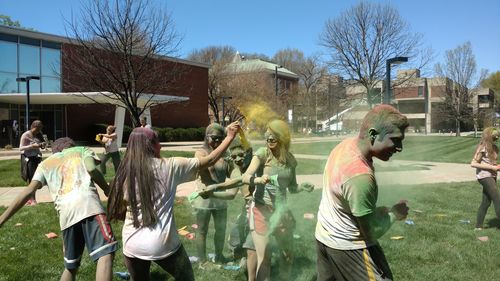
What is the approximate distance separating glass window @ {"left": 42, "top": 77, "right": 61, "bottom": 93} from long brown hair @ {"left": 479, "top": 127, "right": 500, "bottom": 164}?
32.6 metres

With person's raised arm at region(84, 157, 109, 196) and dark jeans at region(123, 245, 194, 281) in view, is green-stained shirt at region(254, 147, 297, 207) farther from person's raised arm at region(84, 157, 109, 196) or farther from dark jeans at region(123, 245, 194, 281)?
person's raised arm at region(84, 157, 109, 196)

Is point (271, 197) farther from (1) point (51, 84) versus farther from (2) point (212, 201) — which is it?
(1) point (51, 84)

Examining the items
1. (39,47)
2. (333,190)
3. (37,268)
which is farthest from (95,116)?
(333,190)

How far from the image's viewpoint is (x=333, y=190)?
2.61 metres

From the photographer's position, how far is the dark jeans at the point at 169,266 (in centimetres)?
307

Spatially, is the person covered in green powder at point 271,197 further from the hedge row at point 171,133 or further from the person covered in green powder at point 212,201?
the hedge row at point 171,133

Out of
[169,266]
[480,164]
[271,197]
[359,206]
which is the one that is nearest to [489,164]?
[480,164]

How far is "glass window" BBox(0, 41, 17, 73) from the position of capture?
3042 cm

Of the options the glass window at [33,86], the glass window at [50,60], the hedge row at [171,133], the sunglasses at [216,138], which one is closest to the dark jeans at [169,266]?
the sunglasses at [216,138]

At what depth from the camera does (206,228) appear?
5.07 metres

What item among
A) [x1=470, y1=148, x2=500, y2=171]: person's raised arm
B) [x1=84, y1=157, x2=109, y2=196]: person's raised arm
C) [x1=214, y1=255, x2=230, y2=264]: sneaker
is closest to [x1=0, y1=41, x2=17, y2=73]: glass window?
[x1=214, y1=255, x2=230, y2=264]: sneaker

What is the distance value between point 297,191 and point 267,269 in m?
0.72

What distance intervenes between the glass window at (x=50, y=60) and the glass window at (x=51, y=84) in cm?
41

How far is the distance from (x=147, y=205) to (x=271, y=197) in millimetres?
1227
